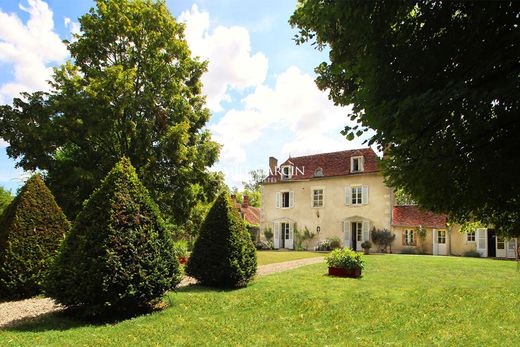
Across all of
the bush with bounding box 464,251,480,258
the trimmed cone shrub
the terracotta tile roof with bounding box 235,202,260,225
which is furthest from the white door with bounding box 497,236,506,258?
the terracotta tile roof with bounding box 235,202,260,225

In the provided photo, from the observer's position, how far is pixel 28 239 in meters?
9.19

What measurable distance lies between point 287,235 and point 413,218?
9825 mm

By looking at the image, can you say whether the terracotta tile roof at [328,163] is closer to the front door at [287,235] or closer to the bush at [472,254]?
the front door at [287,235]

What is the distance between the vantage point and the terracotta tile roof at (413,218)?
2477 cm

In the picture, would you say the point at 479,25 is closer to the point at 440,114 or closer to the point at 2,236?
the point at 440,114

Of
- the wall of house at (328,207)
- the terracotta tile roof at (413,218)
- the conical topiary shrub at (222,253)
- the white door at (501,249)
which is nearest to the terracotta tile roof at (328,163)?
the wall of house at (328,207)

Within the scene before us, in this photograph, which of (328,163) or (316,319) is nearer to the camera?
(316,319)

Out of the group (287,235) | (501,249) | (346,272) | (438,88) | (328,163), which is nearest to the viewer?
(438,88)

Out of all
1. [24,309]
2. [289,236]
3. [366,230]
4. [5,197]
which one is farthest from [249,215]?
[24,309]

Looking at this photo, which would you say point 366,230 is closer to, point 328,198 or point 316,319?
point 328,198

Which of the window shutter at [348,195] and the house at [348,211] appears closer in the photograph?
the house at [348,211]

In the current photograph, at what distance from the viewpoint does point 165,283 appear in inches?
302

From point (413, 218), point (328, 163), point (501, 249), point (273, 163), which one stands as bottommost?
point (501, 249)

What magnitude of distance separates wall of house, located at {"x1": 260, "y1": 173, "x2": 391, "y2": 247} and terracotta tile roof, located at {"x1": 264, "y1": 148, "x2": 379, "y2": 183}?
1.75 ft
